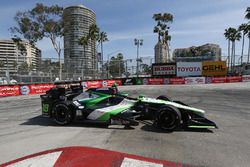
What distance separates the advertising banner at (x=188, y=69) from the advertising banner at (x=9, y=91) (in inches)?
845

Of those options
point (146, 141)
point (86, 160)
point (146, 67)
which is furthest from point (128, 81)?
point (86, 160)

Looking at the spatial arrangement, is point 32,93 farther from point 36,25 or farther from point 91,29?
point 91,29

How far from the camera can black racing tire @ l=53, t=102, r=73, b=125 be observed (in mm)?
5868

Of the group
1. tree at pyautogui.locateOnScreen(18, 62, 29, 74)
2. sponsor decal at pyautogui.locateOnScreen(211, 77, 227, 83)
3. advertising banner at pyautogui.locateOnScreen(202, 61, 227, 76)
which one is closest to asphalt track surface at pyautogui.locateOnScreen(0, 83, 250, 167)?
tree at pyautogui.locateOnScreen(18, 62, 29, 74)

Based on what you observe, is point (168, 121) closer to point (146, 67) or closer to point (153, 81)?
point (153, 81)

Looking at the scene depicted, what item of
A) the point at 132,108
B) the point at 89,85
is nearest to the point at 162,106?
the point at 132,108

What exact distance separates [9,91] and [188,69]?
77.7 feet

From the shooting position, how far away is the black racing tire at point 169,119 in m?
5.02

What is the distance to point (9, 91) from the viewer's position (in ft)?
→ 56.5

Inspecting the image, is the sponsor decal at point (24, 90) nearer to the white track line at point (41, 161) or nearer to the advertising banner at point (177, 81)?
the white track line at point (41, 161)

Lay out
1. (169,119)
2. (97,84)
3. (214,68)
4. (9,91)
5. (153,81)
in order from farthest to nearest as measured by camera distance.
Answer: (214,68) < (153,81) < (97,84) < (9,91) < (169,119)

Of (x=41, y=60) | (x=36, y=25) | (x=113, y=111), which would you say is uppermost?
(x=36, y=25)

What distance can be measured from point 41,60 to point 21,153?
19.3 metres

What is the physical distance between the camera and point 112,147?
13.4ft
